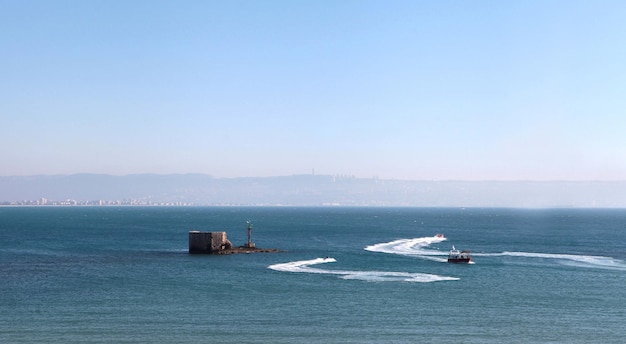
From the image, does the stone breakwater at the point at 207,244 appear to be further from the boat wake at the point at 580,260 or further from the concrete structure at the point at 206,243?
the boat wake at the point at 580,260

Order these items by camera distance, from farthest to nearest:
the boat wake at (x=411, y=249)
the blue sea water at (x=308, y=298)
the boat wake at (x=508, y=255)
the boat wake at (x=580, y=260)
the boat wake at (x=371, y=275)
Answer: the boat wake at (x=411, y=249), the boat wake at (x=508, y=255), the boat wake at (x=580, y=260), the boat wake at (x=371, y=275), the blue sea water at (x=308, y=298)

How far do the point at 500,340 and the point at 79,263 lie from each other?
66.9 metres

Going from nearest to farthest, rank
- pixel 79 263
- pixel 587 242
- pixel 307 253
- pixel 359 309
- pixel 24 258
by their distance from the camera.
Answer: pixel 359 309
pixel 79 263
pixel 24 258
pixel 307 253
pixel 587 242

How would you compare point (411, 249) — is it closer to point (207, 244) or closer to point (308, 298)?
point (207, 244)

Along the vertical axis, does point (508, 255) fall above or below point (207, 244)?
below

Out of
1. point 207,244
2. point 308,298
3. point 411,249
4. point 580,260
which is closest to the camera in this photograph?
point 308,298

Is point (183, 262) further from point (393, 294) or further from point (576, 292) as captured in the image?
point (576, 292)

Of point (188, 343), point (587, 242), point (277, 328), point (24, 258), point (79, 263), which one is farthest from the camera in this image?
point (587, 242)

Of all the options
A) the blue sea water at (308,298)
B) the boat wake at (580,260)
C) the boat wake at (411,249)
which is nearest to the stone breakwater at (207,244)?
the blue sea water at (308,298)

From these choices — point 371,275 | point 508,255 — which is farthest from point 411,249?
point 371,275

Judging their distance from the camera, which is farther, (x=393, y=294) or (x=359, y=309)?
(x=393, y=294)

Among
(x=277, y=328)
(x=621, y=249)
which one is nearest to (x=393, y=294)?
(x=277, y=328)

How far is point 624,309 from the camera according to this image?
65625mm

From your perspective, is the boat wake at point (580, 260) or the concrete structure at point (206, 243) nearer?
the boat wake at point (580, 260)
